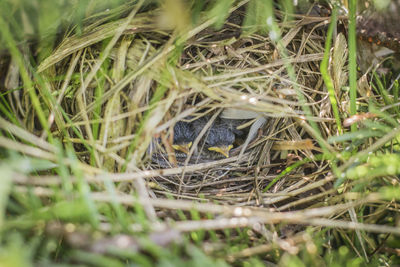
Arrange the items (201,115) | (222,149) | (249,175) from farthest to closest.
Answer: (222,149) → (249,175) → (201,115)

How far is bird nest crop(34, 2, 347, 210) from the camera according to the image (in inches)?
40.4

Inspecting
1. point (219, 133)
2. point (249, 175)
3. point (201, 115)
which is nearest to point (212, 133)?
point (219, 133)

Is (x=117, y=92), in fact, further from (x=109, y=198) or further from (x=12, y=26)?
(x=109, y=198)

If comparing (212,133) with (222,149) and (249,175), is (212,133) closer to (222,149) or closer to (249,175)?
(222,149)

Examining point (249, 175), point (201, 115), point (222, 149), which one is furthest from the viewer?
point (222, 149)

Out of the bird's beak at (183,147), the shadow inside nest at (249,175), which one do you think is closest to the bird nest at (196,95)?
the shadow inside nest at (249,175)

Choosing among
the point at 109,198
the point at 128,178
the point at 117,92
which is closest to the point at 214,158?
the point at 117,92

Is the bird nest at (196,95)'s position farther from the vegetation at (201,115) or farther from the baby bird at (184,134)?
the baby bird at (184,134)

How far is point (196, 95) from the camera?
123cm

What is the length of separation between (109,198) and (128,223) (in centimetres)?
6

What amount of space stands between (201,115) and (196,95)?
0.30ft

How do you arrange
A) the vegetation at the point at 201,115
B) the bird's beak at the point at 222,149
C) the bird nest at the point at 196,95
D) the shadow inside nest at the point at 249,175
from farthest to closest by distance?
the bird's beak at the point at 222,149 < the shadow inside nest at the point at 249,175 < the bird nest at the point at 196,95 < the vegetation at the point at 201,115

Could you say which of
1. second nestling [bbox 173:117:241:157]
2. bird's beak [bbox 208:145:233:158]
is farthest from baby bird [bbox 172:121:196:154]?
bird's beak [bbox 208:145:233:158]

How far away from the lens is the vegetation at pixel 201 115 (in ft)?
2.49
